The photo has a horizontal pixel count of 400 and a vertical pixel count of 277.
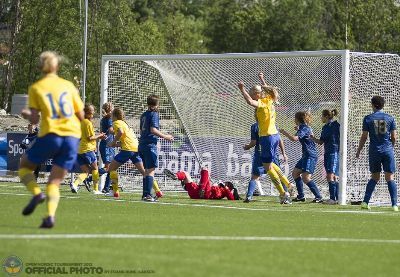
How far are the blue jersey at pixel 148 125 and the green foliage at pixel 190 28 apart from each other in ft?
56.6

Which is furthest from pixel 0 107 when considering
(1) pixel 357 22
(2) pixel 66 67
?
(1) pixel 357 22

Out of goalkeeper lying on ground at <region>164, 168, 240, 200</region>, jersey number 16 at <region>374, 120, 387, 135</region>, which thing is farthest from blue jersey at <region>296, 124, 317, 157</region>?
jersey number 16 at <region>374, 120, 387, 135</region>

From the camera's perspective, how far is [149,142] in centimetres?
2023

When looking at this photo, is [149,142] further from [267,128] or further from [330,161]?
[330,161]

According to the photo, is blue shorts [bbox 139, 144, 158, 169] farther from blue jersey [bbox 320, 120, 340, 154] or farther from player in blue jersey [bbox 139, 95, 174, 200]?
blue jersey [bbox 320, 120, 340, 154]

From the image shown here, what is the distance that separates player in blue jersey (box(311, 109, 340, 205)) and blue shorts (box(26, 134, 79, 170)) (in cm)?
1037

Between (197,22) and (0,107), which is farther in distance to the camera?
(197,22)

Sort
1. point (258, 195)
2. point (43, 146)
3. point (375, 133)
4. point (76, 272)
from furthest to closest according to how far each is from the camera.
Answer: point (258, 195) → point (375, 133) → point (43, 146) → point (76, 272)

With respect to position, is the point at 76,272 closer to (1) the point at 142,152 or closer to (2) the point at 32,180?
(2) the point at 32,180

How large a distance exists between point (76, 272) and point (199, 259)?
1.26 meters

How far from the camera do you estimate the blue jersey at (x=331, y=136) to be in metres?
22.2

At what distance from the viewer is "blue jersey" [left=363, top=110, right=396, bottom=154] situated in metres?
19.2

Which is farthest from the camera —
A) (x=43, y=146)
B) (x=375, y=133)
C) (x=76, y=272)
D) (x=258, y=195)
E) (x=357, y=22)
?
(x=357, y=22)

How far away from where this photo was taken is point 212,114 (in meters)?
25.0
